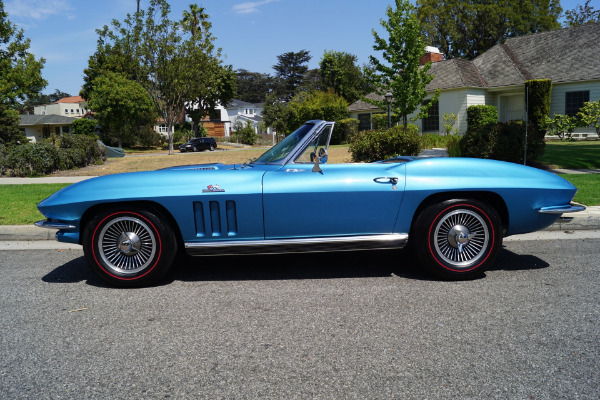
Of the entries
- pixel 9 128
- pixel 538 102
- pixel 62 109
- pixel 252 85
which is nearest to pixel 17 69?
pixel 9 128

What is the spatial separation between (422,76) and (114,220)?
71.0 ft

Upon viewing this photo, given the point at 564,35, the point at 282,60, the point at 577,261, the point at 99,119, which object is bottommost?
the point at 577,261

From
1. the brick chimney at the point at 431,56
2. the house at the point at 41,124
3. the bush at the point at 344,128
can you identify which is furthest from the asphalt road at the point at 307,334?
the house at the point at 41,124

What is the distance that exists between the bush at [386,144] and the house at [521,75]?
1498 centimetres

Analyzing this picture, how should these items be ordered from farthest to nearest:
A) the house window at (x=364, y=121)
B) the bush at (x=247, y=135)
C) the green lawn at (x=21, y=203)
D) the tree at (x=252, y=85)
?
the tree at (x=252, y=85) < the bush at (x=247, y=135) < the house window at (x=364, y=121) < the green lawn at (x=21, y=203)

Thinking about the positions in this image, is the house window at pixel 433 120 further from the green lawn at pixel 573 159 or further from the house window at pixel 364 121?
the green lawn at pixel 573 159

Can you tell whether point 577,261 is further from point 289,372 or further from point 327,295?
point 289,372

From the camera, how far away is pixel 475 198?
14.2 ft

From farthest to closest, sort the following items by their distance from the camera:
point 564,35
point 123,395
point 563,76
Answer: point 564,35 < point 563,76 < point 123,395

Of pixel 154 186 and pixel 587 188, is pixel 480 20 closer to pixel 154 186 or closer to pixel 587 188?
pixel 587 188

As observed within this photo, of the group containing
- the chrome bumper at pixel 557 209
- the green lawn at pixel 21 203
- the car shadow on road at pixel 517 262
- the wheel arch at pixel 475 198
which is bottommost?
the car shadow on road at pixel 517 262

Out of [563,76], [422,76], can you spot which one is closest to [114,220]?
[422,76]

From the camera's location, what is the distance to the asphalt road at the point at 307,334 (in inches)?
99.4

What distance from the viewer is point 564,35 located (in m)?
28.2
